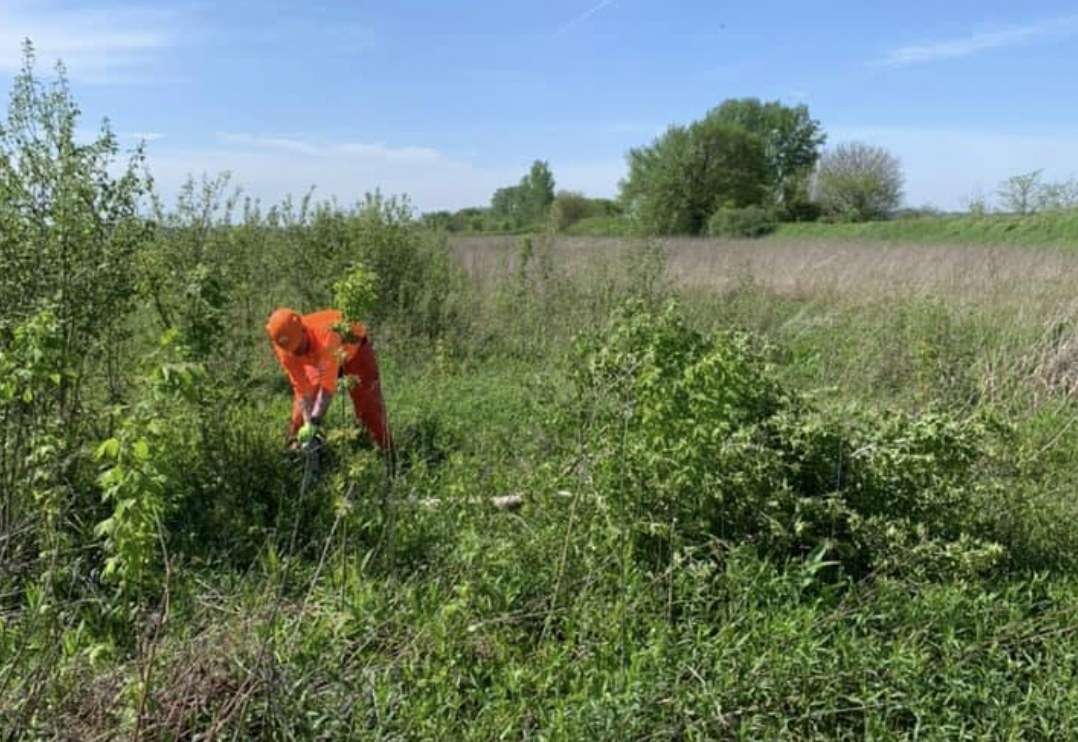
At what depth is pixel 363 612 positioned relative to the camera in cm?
325

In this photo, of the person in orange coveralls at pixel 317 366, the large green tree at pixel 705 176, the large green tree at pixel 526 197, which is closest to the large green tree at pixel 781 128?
the large green tree at pixel 705 176

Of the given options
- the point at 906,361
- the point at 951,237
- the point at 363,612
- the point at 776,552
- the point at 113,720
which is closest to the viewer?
the point at 113,720

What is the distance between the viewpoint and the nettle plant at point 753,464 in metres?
3.47

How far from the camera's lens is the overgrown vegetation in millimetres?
2729

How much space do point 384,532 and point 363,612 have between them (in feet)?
2.26

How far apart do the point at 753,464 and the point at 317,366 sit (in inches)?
112

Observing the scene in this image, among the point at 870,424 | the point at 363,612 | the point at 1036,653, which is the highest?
the point at 870,424

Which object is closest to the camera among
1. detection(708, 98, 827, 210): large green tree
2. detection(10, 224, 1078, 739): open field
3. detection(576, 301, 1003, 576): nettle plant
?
detection(10, 224, 1078, 739): open field

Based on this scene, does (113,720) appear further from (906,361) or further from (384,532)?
(906,361)

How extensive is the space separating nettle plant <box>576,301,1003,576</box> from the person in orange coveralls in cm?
174

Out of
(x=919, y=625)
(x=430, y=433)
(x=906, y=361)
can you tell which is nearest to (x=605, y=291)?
(x=906, y=361)

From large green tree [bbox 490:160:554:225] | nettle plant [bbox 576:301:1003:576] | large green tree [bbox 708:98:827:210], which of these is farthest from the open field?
large green tree [bbox 708:98:827:210]

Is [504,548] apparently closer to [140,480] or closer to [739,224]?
[140,480]

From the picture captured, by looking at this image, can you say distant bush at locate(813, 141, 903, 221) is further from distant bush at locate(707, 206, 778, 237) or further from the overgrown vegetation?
the overgrown vegetation
